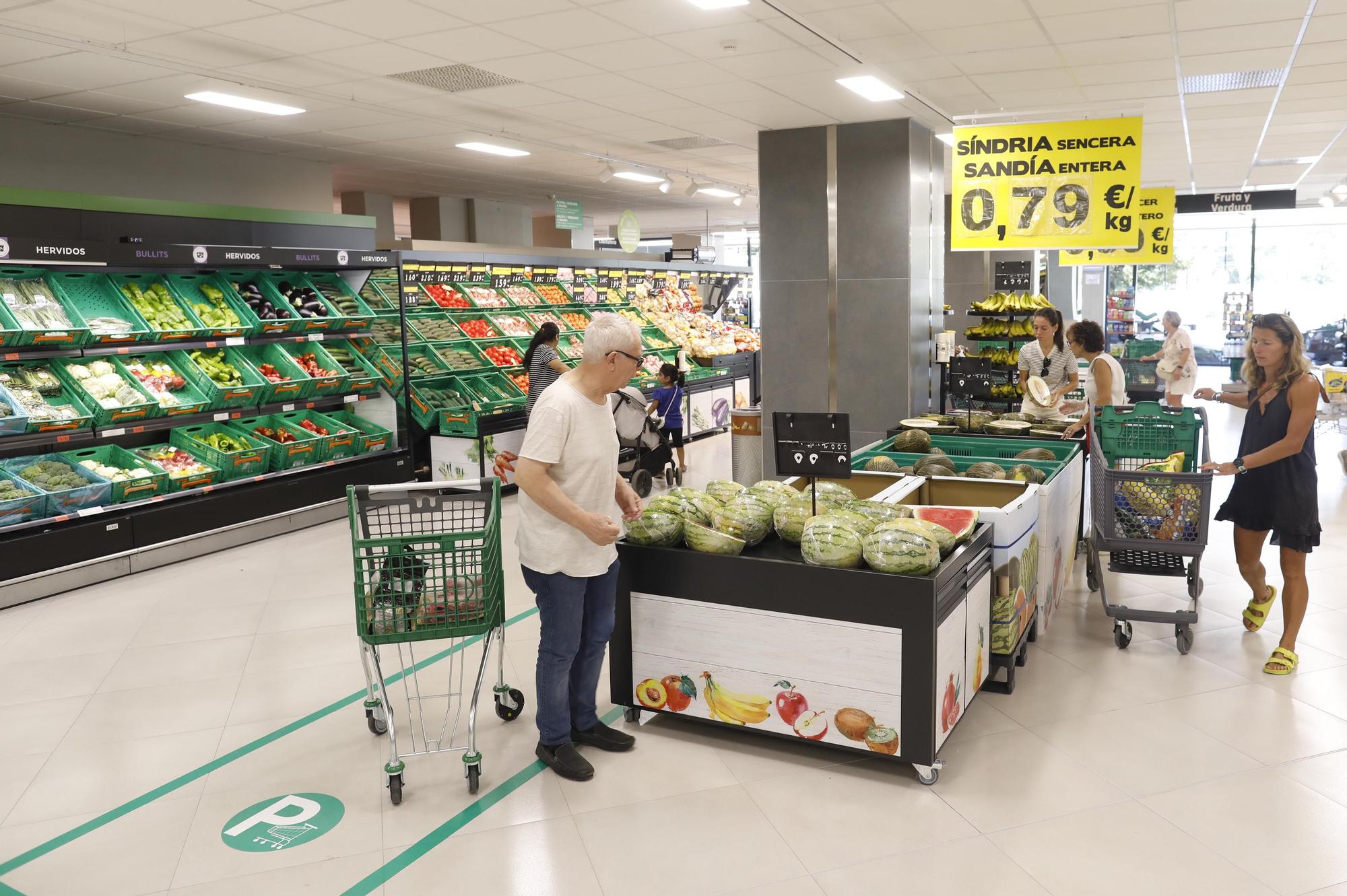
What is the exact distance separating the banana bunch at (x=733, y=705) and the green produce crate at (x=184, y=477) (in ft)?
15.9

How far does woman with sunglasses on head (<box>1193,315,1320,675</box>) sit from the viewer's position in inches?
175

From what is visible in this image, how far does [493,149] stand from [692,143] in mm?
2009

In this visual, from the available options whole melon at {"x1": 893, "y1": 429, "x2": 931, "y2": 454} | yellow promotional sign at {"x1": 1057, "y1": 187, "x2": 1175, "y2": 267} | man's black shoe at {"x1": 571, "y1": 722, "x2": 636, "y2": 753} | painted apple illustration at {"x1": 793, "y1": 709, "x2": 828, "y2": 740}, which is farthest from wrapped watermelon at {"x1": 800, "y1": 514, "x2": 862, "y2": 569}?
yellow promotional sign at {"x1": 1057, "y1": 187, "x2": 1175, "y2": 267}

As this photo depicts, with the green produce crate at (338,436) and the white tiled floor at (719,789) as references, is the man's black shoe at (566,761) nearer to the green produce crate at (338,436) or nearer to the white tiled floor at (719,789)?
the white tiled floor at (719,789)

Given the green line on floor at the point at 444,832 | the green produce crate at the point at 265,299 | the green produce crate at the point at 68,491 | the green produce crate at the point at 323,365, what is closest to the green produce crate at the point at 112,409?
the green produce crate at the point at 68,491

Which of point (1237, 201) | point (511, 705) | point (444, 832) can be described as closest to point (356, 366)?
point (511, 705)

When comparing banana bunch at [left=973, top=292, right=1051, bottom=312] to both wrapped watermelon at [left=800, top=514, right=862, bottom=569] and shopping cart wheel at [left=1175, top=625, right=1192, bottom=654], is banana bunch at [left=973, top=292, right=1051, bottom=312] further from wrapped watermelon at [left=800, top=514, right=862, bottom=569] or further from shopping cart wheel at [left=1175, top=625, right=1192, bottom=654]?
wrapped watermelon at [left=800, top=514, right=862, bottom=569]

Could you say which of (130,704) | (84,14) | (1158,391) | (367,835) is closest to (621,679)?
(367,835)

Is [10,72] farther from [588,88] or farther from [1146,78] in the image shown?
[1146,78]

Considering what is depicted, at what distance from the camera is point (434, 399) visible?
30.6 ft

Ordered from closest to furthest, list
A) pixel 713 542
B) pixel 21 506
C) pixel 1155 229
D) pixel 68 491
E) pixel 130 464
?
pixel 713 542 < pixel 21 506 < pixel 68 491 < pixel 130 464 < pixel 1155 229

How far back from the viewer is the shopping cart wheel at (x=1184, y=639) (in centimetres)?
476

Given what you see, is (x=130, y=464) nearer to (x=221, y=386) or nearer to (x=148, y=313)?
(x=221, y=386)

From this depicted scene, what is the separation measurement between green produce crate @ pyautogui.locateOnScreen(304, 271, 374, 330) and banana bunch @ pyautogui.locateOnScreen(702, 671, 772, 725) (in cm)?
596
